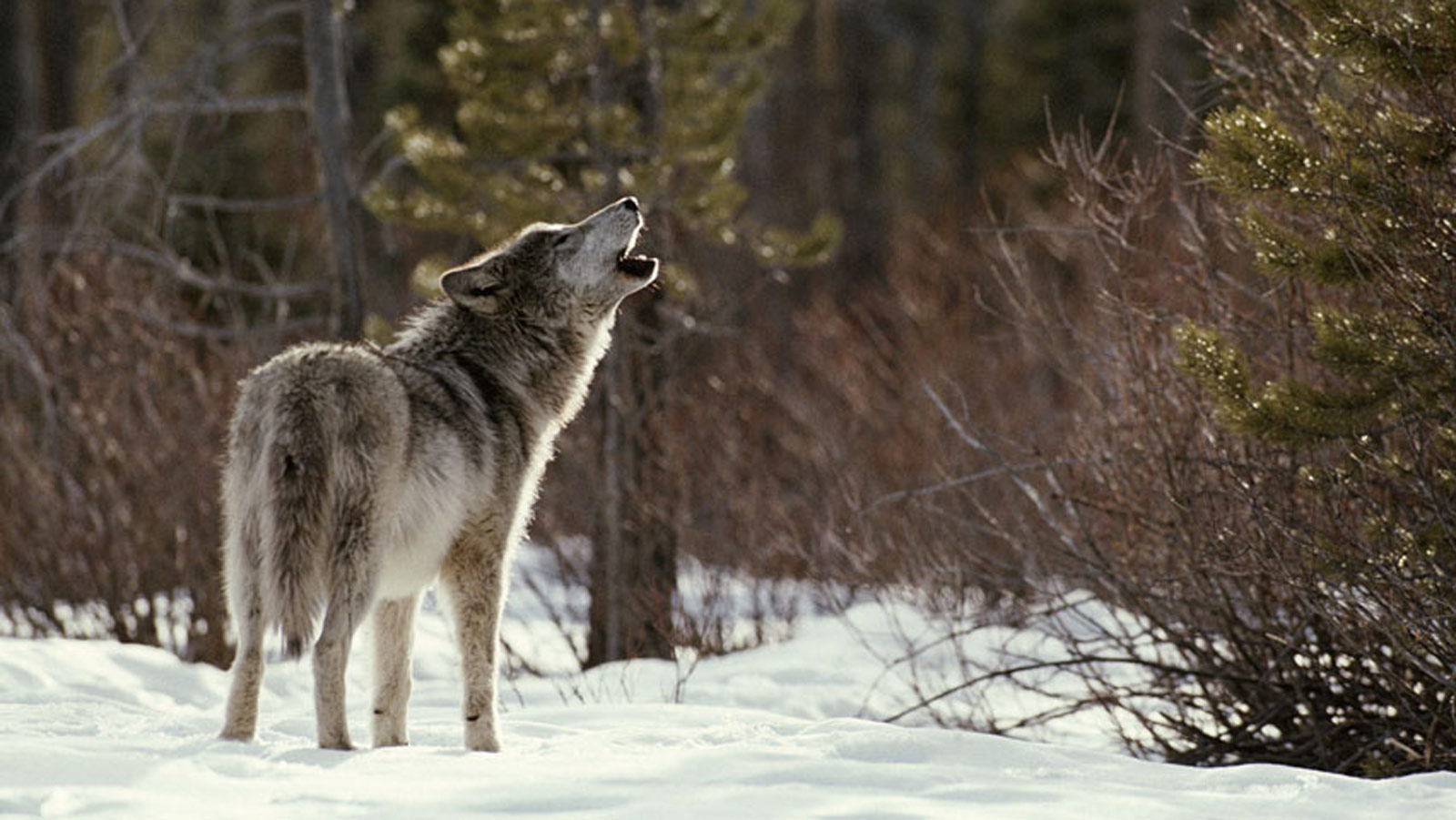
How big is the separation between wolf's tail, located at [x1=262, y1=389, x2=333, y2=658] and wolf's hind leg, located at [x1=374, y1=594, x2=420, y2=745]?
70 cm

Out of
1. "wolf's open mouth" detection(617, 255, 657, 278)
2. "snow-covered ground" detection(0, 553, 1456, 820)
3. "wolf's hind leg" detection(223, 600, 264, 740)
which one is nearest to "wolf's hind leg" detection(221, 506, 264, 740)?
"wolf's hind leg" detection(223, 600, 264, 740)

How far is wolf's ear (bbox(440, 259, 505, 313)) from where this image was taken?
625 centimetres

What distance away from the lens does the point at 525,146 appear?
1134 cm

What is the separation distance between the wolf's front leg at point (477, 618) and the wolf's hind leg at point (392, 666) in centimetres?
25

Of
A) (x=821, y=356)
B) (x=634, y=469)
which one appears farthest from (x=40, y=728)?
(x=821, y=356)

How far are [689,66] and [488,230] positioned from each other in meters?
1.76

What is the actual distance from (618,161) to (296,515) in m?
6.13

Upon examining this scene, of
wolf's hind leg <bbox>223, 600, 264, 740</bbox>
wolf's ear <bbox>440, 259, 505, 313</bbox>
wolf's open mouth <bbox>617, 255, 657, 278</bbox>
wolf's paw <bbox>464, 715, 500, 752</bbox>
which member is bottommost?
wolf's paw <bbox>464, 715, 500, 752</bbox>

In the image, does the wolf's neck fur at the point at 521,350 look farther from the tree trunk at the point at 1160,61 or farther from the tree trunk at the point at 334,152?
the tree trunk at the point at 1160,61

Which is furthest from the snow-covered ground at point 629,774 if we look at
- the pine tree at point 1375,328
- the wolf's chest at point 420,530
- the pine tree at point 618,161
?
the pine tree at point 618,161

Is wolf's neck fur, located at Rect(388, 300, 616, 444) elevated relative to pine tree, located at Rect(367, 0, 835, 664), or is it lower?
lower

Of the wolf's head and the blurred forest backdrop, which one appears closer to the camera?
the blurred forest backdrop

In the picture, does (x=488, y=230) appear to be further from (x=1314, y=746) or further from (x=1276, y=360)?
(x=1314, y=746)

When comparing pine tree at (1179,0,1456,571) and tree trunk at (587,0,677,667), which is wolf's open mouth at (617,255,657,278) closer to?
pine tree at (1179,0,1456,571)
